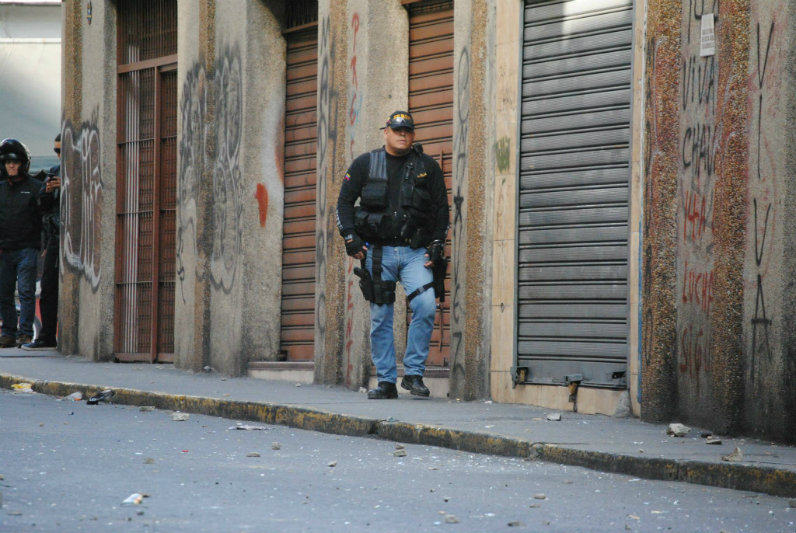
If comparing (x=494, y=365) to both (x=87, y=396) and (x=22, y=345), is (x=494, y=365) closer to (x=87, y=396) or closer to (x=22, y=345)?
(x=87, y=396)

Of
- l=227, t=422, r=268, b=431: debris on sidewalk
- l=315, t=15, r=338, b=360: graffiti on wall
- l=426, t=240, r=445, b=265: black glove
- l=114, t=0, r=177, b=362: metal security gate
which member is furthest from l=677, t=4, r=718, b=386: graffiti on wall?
l=114, t=0, r=177, b=362: metal security gate

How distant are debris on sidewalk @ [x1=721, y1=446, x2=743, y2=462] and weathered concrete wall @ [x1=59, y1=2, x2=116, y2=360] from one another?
9930mm

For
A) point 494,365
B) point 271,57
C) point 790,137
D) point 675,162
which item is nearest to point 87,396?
point 494,365

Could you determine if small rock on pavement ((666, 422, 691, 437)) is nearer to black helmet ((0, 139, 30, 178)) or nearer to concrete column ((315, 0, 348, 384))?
concrete column ((315, 0, 348, 384))

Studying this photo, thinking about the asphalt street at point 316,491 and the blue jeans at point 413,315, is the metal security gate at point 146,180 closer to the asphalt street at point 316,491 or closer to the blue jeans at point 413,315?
the blue jeans at point 413,315

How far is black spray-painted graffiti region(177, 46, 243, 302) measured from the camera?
13.3 meters

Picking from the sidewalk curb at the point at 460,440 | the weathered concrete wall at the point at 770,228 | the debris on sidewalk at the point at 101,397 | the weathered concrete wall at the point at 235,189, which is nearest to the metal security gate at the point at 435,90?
the weathered concrete wall at the point at 235,189

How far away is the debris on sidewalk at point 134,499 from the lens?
5473mm

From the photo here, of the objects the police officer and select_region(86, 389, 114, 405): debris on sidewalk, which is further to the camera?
select_region(86, 389, 114, 405): debris on sidewalk

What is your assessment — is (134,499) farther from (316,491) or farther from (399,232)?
(399,232)

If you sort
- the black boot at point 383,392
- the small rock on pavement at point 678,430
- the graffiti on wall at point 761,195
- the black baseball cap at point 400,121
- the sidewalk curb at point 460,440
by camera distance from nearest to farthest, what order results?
the sidewalk curb at point 460,440, the graffiti on wall at point 761,195, the small rock on pavement at point 678,430, the black baseball cap at point 400,121, the black boot at point 383,392

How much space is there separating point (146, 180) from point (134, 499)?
10127mm

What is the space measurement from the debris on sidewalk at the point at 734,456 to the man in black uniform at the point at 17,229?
1051 cm

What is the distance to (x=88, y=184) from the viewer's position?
52.2ft
